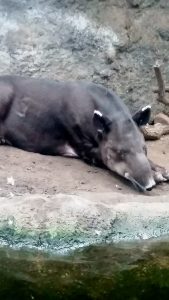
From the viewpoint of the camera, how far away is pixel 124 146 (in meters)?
9.16

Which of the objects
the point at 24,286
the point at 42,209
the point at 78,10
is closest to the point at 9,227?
the point at 42,209

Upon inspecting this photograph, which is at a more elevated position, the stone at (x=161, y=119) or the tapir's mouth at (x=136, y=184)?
the tapir's mouth at (x=136, y=184)

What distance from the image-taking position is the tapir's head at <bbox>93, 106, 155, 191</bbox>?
9000 mm

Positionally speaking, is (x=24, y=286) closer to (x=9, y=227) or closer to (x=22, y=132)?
(x=9, y=227)

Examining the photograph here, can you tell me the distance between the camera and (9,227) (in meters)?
7.36

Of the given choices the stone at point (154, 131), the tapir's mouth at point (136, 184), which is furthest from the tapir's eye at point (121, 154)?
the stone at point (154, 131)

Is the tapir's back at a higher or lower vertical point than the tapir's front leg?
higher

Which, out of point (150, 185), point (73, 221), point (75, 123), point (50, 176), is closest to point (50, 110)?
point (75, 123)

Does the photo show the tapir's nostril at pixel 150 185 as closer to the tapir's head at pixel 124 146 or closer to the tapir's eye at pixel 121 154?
the tapir's head at pixel 124 146

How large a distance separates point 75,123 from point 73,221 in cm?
228

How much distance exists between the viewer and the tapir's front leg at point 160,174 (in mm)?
9164

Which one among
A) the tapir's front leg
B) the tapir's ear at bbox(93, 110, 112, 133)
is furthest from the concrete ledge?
the tapir's ear at bbox(93, 110, 112, 133)

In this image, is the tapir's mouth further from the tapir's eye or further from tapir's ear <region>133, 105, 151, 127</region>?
tapir's ear <region>133, 105, 151, 127</region>

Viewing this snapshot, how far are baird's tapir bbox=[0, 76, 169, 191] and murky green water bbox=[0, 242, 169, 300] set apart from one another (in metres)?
1.74
